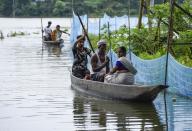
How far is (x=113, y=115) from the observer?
36.8 feet

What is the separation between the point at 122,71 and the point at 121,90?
0.42m

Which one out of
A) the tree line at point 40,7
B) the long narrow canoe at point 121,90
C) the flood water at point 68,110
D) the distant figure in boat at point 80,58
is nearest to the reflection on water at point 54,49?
the flood water at point 68,110

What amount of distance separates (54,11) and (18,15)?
10887 mm

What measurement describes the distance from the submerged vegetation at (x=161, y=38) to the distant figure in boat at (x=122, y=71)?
237cm

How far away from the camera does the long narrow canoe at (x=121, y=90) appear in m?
11.7

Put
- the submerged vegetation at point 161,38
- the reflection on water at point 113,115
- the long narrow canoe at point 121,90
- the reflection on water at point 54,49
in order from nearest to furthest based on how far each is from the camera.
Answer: the reflection on water at point 113,115 → the long narrow canoe at point 121,90 → the submerged vegetation at point 161,38 → the reflection on water at point 54,49

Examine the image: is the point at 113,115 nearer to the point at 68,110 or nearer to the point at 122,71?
the point at 68,110

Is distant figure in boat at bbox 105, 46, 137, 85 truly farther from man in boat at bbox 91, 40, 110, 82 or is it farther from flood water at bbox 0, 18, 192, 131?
man in boat at bbox 91, 40, 110, 82

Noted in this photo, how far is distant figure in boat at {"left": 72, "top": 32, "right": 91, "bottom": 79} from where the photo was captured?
14766 millimetres

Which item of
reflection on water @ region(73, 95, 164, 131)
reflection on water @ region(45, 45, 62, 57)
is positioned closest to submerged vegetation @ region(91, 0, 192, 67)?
reflection on water @ region(73, 95, 164, 131)

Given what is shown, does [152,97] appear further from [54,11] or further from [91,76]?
[54,11]

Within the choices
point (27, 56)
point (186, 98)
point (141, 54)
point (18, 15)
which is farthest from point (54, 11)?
point (186, 98)

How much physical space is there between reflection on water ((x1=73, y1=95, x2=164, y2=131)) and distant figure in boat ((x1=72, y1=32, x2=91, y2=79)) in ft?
5.71

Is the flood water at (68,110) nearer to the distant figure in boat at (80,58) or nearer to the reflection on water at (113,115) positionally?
the reflection on water at (113,115)
